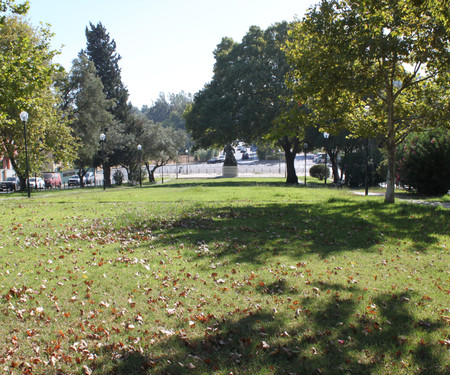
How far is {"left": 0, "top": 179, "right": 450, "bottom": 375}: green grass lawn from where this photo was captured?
3857 millimetres

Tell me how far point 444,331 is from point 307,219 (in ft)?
22.5

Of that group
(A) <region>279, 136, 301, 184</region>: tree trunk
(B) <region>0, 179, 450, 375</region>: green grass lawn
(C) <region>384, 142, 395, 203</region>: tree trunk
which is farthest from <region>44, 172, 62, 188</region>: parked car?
(C) <region>384, 142, 395, 203</region>: tree trunk

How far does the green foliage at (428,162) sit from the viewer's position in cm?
1944

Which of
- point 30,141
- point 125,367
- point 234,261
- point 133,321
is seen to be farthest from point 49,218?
point 30,141

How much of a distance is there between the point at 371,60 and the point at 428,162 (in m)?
8.16

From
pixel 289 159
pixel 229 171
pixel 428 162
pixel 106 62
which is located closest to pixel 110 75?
pixel 106 62

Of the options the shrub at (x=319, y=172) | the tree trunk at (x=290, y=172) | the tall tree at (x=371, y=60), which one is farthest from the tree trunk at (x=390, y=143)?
the shrub at (x=319, y=172)

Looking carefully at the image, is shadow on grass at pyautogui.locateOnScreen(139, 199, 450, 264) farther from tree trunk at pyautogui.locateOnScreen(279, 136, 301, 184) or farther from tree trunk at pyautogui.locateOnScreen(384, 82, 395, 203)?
tree trunk at pyautogui.locateOnScreen(279, 136, 301, 184)

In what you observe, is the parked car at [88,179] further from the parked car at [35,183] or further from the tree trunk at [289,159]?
the tree trunk at [289,159]

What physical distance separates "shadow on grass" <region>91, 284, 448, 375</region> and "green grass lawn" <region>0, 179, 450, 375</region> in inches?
0.6

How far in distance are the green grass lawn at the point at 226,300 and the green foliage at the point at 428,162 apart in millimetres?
10919

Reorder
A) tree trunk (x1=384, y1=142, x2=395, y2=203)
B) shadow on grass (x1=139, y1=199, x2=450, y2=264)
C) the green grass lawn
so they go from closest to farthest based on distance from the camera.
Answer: the green grass lawn < shadow on grass (x1=139, y1=199, x2=450, y2=264) < tree trunk (x1=384, y1=142, x2=395, y2=203)

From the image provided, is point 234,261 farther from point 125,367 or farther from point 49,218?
point 49,218

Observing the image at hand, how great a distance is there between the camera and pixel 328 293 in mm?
5422
